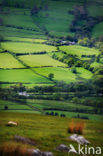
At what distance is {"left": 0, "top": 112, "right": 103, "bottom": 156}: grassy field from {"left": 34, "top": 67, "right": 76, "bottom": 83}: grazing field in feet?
3.65

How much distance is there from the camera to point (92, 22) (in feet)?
33.2

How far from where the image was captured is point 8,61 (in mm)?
9602

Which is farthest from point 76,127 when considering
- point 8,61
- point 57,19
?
point 57,19

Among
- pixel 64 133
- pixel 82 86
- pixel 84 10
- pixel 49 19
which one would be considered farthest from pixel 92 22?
pixel 64 133

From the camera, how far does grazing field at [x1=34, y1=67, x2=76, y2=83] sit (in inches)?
380

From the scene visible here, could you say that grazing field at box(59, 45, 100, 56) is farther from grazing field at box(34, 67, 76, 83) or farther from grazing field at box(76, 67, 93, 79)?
grazing field at box(34, 67, 76, 83)

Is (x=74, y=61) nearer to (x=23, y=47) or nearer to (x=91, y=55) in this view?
(x=91, y=55)

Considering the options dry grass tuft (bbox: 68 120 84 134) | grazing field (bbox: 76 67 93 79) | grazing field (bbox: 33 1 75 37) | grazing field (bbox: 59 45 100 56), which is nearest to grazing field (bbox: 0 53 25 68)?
grazing field (bbox: 33 1 75 37)

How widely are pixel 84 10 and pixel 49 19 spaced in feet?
3.52

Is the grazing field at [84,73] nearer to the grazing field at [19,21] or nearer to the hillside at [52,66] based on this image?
the hillside at [52,66]

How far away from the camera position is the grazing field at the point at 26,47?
9812 mm

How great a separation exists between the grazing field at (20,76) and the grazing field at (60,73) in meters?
0.20

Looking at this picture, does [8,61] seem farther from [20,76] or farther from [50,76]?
[50,76]

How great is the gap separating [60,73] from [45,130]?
1686 mm
